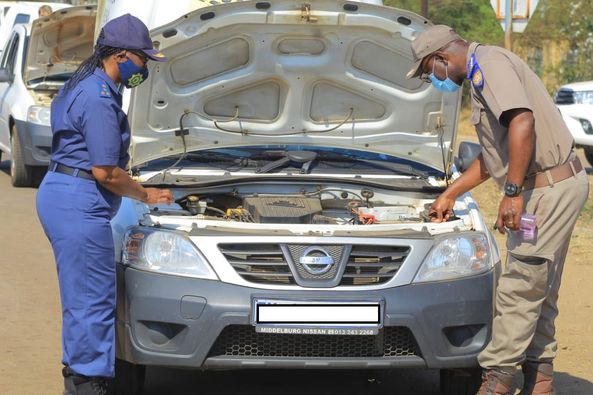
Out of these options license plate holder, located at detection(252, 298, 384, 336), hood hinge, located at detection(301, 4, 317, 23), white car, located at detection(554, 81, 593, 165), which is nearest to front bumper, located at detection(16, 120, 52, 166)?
white car, located at detection(554, 81, 593, 165)

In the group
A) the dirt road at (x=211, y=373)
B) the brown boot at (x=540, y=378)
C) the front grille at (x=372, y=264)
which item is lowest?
the dirt road at (x=211, y=373)

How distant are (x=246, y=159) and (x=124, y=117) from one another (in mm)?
1772

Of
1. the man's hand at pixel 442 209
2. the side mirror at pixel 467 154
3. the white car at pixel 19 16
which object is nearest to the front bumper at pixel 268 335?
the man's hand at pixel 442 209

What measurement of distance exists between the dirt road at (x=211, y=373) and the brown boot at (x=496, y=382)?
30.3 inches

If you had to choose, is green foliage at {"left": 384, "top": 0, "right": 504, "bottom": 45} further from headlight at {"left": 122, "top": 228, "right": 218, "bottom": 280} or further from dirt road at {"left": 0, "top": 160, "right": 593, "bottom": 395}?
headlight at {"left": 122, "top": 228, "right": 218, "bottom": 280}

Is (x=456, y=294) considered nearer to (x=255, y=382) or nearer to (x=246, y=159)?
(x=255, y=382)

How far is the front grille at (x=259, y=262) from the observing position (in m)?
5.55

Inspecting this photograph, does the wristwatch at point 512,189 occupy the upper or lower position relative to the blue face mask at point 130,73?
lower

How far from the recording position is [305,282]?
553cm

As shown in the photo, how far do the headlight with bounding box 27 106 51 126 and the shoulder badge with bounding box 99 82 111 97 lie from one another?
28.5ft

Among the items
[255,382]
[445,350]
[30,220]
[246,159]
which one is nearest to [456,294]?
[445,350]

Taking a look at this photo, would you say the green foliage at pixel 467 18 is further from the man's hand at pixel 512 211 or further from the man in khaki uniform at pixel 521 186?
the man's hand at pixel 512 211

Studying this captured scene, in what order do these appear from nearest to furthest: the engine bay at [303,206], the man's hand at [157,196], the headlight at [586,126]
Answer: the man's hand at [157,196]
the engine bay at [303,206]
the headlight at [586,126]

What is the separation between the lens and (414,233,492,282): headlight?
562cm
